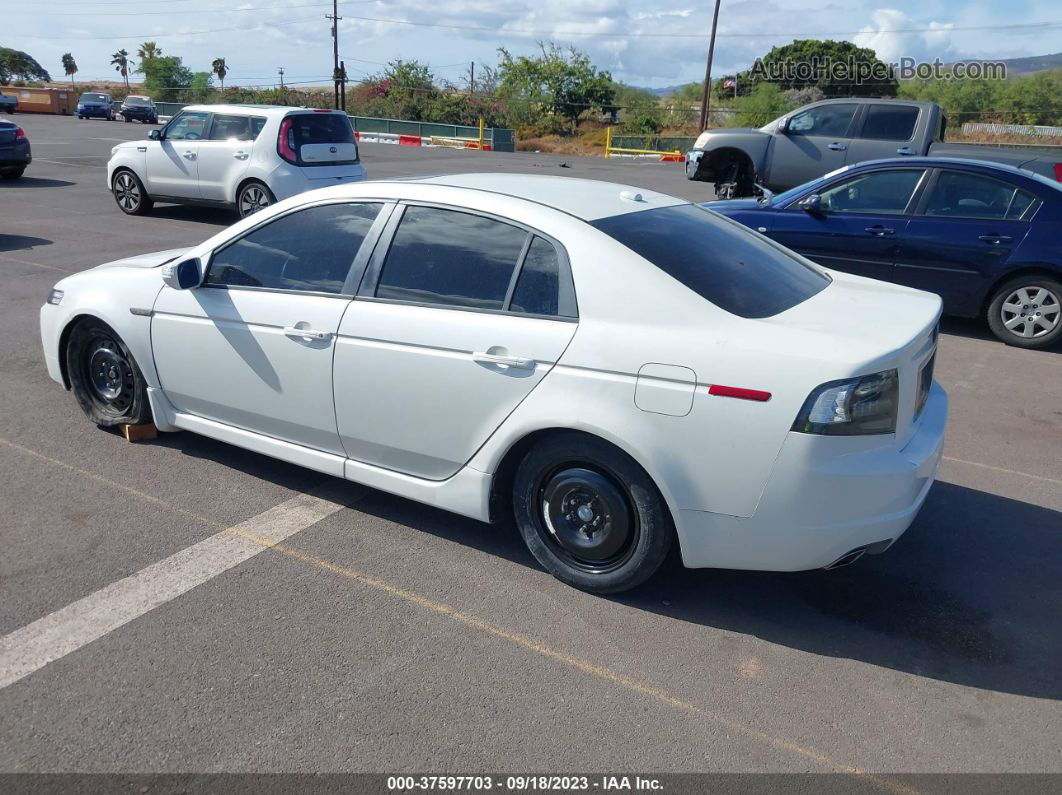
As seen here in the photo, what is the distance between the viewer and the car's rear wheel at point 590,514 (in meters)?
3.52

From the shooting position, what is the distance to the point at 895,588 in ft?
12.9

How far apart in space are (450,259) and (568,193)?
2.25 ft

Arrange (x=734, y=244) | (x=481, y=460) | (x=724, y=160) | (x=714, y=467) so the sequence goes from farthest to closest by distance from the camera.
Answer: (x=724, y=160) → (x=734, y=244) → (x=481, y=460) → (x=714, y=467)

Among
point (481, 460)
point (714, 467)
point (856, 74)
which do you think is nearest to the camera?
point (714, 467)

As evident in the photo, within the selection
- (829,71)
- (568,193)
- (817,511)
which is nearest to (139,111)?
(829,71)

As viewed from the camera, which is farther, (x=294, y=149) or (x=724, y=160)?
(x=724, y=160)

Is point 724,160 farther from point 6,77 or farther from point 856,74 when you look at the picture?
point 6,77

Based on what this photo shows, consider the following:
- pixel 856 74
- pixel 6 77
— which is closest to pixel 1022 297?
pixel 856 74

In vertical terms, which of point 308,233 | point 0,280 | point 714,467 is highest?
point 308,233

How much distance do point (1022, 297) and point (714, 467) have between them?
6.09 meters

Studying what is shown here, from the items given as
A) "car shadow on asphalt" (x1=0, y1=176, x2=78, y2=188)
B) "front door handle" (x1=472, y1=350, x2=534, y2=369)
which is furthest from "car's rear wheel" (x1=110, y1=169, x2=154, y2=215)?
"front door handle" (x1=472, y1=350, x2=534, y2=369)

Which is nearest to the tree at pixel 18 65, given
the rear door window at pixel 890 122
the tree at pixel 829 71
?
the tree at pixel 829 71

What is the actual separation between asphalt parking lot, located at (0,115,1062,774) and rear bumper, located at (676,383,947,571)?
0.38m

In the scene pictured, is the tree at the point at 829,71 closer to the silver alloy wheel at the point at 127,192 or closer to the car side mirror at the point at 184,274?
the silver alloy wheel at the point at 127,192
